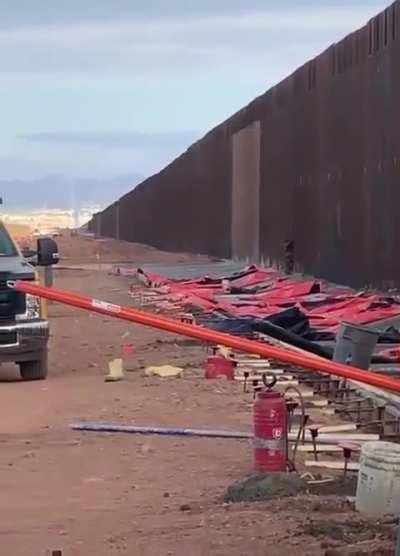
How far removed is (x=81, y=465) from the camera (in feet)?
34.1

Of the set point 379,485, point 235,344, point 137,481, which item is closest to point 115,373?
point 137,481

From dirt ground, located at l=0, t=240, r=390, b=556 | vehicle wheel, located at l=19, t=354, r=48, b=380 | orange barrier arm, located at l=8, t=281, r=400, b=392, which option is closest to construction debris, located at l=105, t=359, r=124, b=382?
dirt ground, located at l=0, t=240, r=390, b=556

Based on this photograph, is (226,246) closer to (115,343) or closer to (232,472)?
(115,343)

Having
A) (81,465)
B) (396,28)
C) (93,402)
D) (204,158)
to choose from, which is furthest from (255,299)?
(204,158)

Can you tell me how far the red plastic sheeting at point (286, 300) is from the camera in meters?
20.9

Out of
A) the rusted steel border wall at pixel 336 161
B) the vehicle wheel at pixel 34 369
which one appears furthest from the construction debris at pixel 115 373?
the rusted steel border wall at pixel 336 161

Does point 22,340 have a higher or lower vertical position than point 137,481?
higher

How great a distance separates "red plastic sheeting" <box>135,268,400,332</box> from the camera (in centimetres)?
2086

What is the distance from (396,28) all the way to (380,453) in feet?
60.6

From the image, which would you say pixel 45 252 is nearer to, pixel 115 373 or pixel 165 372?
pixel 115 373

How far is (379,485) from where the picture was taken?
7977 millimetres

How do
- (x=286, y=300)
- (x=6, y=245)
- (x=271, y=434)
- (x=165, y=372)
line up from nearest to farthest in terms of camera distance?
(x=271, y=434) → (x=165, y=372) → (x=6, y=245) → (x=286, y=300)

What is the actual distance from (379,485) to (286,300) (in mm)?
17640

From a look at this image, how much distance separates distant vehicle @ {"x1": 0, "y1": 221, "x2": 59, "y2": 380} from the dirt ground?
0.30 metres
